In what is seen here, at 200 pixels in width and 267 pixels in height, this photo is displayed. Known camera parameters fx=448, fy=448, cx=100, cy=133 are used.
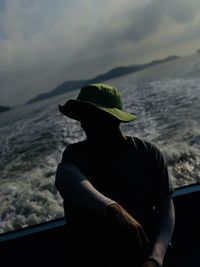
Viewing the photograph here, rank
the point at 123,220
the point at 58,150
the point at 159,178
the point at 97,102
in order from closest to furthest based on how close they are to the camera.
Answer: the point at 123,220
the point at 97,102
the point at 159,178
the point at 58,150

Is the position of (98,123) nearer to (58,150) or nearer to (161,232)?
(161,232)

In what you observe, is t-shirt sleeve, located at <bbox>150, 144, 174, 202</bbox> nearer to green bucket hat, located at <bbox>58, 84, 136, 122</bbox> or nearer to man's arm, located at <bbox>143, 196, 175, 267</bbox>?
man's arm, located at <bbox>143, 196, 175, 267</bbox>

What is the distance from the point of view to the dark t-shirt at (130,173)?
4.74 ft

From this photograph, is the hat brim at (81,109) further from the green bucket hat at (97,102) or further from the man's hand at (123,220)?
the man's hand at (123,220)

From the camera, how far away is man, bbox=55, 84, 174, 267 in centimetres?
128

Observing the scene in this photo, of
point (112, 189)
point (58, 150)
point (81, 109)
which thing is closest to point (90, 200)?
point (112, 189)

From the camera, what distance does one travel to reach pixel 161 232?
1.44m

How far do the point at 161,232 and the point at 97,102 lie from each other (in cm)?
47

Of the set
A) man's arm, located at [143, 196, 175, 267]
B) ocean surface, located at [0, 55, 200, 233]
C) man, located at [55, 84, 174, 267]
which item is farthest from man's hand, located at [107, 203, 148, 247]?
ocean surface, located at [0, 55, 200, 233]

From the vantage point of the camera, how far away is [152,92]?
10.6 m

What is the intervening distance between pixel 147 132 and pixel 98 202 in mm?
5448

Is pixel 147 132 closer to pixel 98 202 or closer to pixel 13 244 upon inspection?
pixel 13 244

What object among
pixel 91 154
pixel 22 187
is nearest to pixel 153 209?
pixel 91 154

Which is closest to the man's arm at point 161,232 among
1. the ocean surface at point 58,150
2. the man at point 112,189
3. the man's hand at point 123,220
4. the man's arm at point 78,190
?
the man at point 112,189
